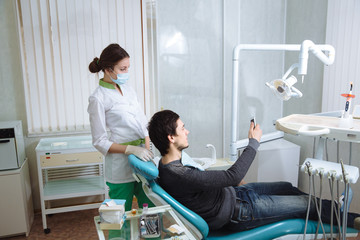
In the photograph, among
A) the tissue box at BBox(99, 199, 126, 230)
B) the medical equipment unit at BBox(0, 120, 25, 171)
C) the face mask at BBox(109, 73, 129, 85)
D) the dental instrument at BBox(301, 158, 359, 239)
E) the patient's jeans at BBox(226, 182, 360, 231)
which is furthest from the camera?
the medical equipment unit at BBox(0, 120, 25, 171)

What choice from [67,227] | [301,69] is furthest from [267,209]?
[67,227]

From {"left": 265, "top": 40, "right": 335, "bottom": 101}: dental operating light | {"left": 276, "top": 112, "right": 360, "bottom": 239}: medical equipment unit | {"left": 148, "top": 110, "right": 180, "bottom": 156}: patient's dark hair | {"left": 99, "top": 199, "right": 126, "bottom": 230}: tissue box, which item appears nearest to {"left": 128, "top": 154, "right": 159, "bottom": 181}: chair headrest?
{"left": 148, "top": 110, "right": 180, "bottom": 156}: patient's dark hair

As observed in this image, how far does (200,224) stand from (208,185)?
19cm

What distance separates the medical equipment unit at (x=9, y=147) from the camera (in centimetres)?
235

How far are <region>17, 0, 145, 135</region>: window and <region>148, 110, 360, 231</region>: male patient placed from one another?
5.19 ft

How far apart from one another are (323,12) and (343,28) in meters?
0.30

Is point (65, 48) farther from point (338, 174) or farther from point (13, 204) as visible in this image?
point (338, 174)

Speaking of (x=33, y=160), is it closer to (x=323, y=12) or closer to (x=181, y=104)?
(x=181, y=104)

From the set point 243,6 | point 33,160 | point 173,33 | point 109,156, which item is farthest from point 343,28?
point 33,160

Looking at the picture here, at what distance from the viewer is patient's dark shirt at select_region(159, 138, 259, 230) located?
1.43 m

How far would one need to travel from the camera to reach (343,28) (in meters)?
2.47

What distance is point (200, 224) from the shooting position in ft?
4.70

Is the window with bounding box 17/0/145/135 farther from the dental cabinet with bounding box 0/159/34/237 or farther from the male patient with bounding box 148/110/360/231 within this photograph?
the male patient with bounding box 148/110/360/231

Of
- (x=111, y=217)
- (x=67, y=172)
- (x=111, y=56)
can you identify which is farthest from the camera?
(x=67, y=172)
